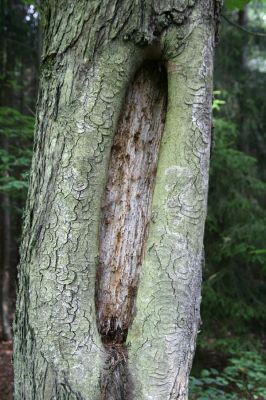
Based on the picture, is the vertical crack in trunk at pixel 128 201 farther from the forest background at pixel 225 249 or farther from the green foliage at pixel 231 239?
the green foliage at pixel 231 239

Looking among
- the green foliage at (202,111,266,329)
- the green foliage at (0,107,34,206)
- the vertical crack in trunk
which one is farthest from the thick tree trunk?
the green foliage at (202,111,266,329)

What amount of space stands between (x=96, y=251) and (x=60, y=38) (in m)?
0.92

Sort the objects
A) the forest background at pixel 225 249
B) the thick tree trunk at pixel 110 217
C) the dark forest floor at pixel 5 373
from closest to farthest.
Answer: the thick tree trunk at pixel 110 217
the forest background at pixel 225 249
the dark forest floor at pixel 5 373

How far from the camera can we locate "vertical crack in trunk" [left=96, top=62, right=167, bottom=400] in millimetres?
1749

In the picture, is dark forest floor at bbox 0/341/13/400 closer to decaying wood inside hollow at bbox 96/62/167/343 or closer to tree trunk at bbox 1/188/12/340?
tree trunk at bbox 1/188/12/340

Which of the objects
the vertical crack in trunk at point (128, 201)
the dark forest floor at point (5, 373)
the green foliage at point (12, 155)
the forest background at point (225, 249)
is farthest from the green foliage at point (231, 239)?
the vertical crack in trunk at point (128, 201)

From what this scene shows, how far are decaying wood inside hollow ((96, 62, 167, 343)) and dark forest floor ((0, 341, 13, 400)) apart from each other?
504cm

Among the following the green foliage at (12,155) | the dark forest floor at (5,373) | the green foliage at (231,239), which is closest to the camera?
the green foliage at (12,155)

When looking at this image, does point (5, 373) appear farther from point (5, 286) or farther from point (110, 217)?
point (110, 217)

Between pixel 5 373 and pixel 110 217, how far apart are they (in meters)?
6.05

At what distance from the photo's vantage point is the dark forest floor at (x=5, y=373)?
19.4 ft

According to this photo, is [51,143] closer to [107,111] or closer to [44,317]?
[107,111]

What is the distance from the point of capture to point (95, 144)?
166 cm

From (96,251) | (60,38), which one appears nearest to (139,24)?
(60,38)
